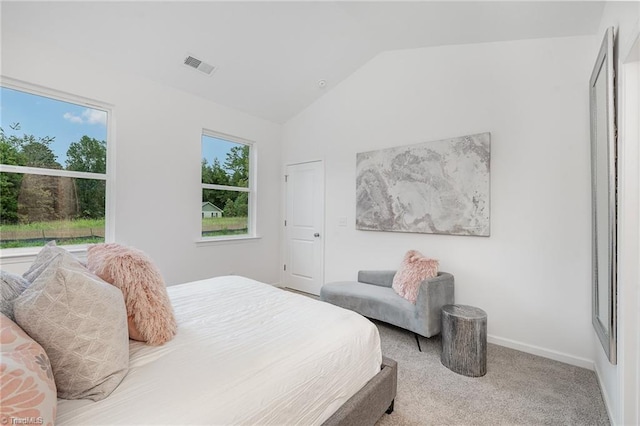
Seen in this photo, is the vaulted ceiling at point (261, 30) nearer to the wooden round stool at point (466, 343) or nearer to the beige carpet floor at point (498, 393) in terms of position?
the wooden round stool at point (466, 343)

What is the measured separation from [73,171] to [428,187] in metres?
3.56

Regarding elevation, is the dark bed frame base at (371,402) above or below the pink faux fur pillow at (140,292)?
below

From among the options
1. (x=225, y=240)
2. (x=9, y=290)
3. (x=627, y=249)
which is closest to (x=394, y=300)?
(x=627, y=249)

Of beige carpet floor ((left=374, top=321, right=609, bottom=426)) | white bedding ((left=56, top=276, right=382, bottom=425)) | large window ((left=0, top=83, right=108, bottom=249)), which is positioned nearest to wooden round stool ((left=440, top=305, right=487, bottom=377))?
beige carpet floor ((left=374, top=321, right=609, bottom=426))

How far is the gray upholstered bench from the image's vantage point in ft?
7.98

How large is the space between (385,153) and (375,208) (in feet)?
2.21

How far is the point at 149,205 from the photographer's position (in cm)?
309

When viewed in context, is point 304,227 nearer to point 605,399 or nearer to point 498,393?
point 498,393

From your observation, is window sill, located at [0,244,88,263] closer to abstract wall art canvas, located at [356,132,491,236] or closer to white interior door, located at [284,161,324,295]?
white interior door, located at [284,161,324,295]

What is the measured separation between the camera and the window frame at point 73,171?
2354 mm

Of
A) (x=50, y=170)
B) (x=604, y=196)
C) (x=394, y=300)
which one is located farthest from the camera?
(x=394, y=300)

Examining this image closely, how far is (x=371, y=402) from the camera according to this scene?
1.43 m

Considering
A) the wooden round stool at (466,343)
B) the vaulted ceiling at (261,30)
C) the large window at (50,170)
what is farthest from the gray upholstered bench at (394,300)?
the large window at (50,170)

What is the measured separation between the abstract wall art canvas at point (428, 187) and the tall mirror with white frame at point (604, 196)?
29.8 inches
